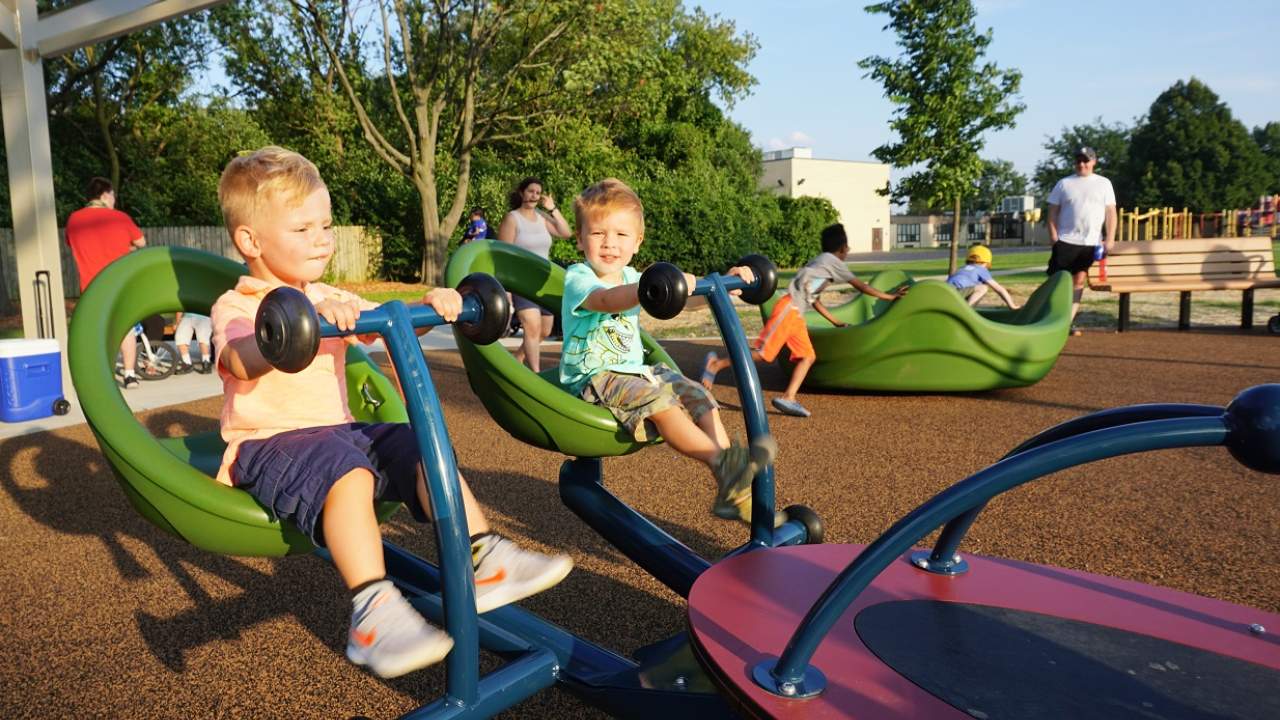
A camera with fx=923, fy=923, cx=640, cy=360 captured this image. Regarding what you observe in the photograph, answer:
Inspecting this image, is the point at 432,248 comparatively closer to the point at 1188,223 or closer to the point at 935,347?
the point at 935,347

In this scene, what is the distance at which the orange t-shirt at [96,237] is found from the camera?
6.95 m

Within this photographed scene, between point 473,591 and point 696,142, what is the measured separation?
3032 centimetres

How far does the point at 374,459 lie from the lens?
212 cm

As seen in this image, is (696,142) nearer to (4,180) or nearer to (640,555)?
(4,180)

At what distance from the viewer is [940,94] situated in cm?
1339

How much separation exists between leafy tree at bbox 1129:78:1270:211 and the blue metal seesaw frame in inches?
2225

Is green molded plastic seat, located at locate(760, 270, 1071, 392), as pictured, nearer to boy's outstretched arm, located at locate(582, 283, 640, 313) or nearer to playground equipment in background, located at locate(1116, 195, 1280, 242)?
boy's outstretched arm, located at locate(582, 283, 640, 313)

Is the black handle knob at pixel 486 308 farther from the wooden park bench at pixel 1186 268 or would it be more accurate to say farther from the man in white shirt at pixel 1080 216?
the wooden park bench at pixel 1186 268

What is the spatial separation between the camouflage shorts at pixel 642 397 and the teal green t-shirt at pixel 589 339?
53 millimetres

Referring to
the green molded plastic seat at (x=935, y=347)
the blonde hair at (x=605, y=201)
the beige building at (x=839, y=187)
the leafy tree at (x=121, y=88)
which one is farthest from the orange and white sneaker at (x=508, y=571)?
the beige building at (x=839, y=187)

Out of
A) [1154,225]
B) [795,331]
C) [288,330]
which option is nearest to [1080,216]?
[795,331]

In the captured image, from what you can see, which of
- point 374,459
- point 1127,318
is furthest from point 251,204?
point 1127,318

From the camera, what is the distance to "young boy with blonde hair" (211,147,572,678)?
5.99ft

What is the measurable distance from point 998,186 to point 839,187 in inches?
1046
